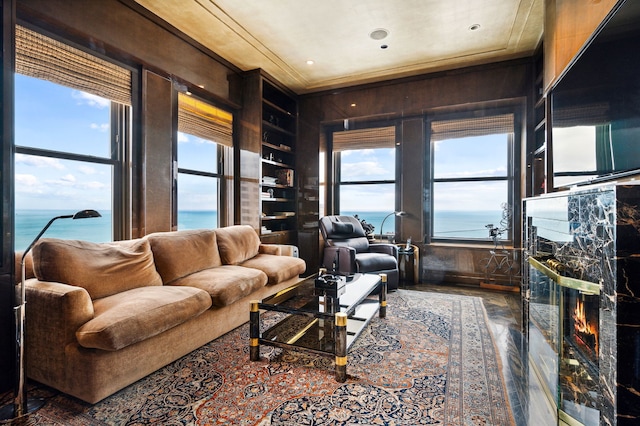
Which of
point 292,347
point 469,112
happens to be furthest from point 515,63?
point 292,347

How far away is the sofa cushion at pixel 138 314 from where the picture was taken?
1.61 meters

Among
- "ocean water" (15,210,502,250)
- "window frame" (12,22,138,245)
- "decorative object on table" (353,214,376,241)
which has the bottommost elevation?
"decorative object on table" (353,214,376,241)

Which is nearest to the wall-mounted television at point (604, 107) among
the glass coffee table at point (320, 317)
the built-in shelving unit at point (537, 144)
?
the glass coffee table at point (320, 317)

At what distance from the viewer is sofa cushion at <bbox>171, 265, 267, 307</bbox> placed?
242cm

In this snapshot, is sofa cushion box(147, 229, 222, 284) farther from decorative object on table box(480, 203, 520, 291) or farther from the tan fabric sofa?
decorative object on table box(480, 203, 520, 291)

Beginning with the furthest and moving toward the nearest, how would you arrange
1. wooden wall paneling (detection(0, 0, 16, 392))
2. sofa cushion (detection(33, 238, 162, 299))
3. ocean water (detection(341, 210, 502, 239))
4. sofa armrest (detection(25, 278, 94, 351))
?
ocean water (detection(341, 210, 502, 239)) → sofa cushion (detection(33, 238, 162, 299)) → wooden wall paneling (detection(0, 0, 16, 392)) → sofa armrest (detection(25, 278, 94, 351))

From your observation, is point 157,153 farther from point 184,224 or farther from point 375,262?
point 375,262

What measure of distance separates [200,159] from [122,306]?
7.58 ft

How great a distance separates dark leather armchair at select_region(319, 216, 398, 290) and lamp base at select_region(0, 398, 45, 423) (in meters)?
2.44

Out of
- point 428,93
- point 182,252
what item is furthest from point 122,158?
point 428,93

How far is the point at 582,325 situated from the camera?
5.41ft

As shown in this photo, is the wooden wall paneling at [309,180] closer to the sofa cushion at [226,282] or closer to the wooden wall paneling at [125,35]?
the wooden wall paneling at [125,35]

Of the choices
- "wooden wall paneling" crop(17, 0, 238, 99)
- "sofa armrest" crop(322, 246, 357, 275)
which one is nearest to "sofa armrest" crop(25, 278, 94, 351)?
"wooden wall paneling" crop(17, 0, 238, 99)

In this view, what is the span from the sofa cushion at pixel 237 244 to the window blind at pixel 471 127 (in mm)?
3070
